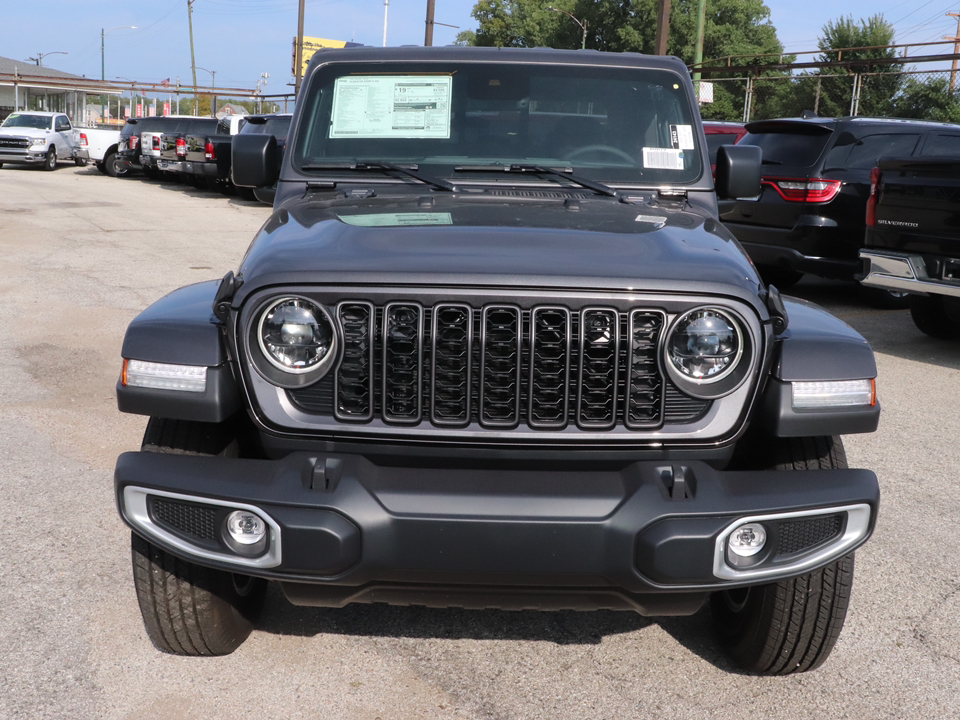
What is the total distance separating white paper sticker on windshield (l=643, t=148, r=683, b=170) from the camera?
12.2ft

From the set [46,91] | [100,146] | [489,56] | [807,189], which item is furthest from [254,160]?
[46,91]

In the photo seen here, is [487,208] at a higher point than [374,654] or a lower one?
higher

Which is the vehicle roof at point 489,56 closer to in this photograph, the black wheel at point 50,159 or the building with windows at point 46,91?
the black wheel at point 50,159

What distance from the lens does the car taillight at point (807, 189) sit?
9086 millimetres

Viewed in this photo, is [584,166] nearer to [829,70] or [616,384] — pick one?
[616,384]

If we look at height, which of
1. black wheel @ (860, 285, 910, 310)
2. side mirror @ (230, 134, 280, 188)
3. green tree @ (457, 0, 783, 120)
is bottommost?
black wheel @ (860, 285, 910, 310)

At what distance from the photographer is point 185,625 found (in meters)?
2.94

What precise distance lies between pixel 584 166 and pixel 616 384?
1.41 metres

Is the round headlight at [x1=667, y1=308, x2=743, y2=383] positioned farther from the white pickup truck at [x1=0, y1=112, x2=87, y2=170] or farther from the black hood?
the white pickup truck at [x1=0, y1=112, x2=87, y2=170]

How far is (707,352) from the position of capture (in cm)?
254

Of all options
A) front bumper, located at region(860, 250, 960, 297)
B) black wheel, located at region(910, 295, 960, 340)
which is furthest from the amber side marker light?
→ black wheel, located at region(910, 295, 960, 340)

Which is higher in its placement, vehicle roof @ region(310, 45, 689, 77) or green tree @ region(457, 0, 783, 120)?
green tree @ region(457, 0, 783, 120)

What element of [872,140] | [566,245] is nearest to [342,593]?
[566,245]

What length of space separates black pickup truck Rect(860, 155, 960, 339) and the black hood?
4769 millimetres
